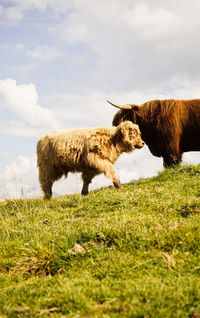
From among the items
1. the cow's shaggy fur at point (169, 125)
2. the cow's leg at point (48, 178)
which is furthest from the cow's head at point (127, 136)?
the cow's leg at point (48, 178)

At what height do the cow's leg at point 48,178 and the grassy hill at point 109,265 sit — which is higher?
the grassy hill at point 109,265

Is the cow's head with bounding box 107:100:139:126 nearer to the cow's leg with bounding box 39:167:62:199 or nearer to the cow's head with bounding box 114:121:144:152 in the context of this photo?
the cow's head with bounding box 114:121:144:152

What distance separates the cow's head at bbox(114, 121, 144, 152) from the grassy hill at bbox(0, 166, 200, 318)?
3.18 m

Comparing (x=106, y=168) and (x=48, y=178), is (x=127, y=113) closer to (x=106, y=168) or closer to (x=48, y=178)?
(x=106, y=168)

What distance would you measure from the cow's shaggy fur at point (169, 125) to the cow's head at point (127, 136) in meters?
0.78

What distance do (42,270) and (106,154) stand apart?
4733 mm

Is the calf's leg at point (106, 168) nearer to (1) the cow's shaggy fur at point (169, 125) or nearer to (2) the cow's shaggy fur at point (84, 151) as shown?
(2) the cow's shaggy fur at point (84, 151)

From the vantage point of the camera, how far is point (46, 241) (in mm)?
3781

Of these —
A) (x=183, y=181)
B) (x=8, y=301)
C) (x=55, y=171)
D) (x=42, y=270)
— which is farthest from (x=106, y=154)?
(x=8, y=301)

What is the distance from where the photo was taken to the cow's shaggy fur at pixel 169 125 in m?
8.56

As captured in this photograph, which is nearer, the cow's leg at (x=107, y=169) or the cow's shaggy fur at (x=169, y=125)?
the cow's leg at (x=107, y=169)

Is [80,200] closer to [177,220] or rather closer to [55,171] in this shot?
[55,171]

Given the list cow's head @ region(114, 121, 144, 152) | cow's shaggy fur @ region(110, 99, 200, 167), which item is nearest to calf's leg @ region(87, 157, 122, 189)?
cow's head @ region(114, 121, 144, 152)

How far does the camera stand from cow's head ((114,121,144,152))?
314 inches
